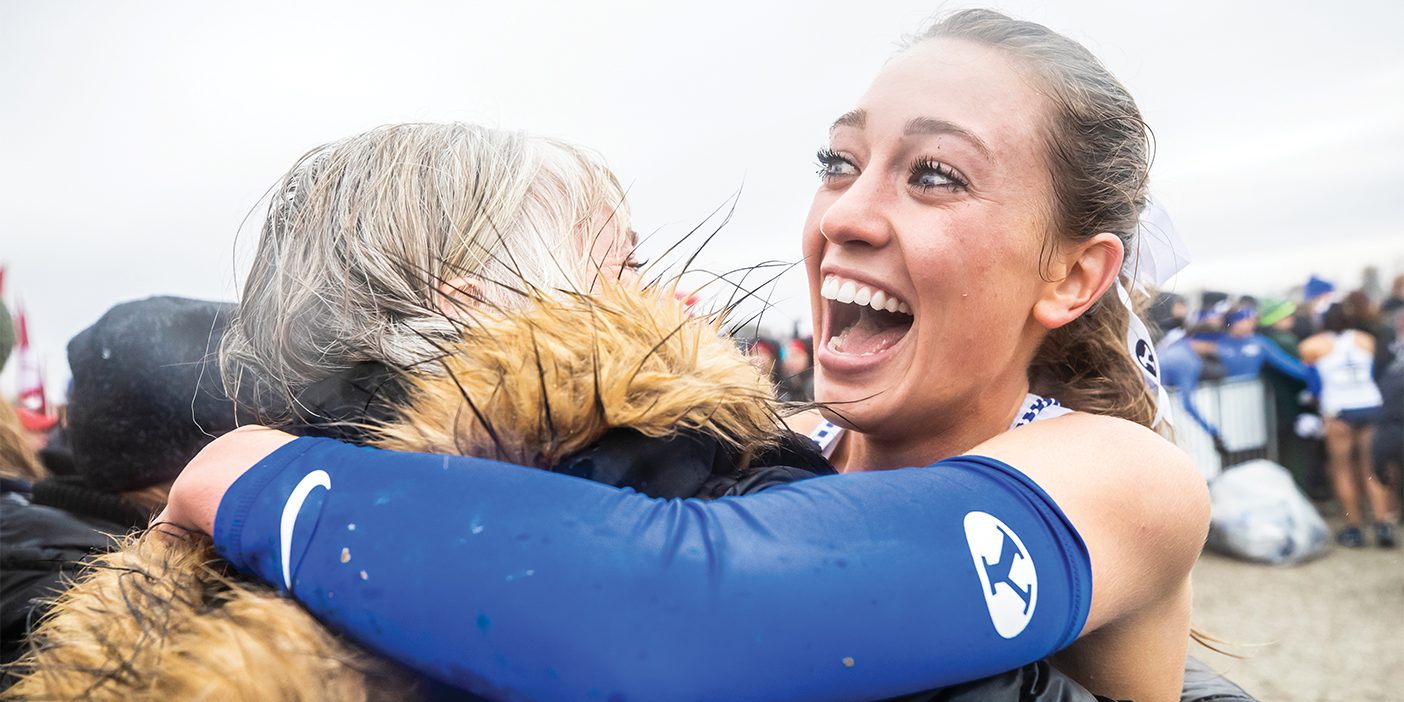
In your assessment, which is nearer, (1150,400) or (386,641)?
(386,641)

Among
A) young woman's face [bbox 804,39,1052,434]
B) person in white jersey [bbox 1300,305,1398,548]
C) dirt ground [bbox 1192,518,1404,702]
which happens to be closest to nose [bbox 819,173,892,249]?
young woman's face [bbox 804,39,1052,434]

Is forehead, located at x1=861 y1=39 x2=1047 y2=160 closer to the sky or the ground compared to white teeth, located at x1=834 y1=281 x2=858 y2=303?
closer to the sky

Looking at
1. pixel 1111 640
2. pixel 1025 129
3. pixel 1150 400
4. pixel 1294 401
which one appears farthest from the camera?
pixel 1294 401

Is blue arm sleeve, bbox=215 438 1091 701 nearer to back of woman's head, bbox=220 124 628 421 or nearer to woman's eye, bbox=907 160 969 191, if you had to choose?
back of woman's head, bbox=220 124 628 421

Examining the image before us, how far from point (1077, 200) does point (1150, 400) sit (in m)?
0.53

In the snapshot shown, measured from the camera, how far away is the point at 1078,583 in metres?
1.10

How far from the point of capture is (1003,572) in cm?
101

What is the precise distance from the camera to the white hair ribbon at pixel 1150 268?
1.86m

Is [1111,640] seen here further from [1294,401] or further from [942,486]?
[1294,401]

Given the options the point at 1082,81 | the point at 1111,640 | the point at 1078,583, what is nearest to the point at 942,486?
the point at 1078,583

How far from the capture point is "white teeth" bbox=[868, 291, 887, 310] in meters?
Result: 1.71

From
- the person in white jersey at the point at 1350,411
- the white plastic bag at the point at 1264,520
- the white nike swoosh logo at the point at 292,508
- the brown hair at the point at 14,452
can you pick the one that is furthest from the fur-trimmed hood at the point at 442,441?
the person in white jersey at the point at 1350,411

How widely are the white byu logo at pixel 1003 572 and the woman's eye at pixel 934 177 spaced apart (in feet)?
2.48

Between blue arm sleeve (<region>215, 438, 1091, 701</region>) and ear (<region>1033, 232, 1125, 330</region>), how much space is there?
792 mm
